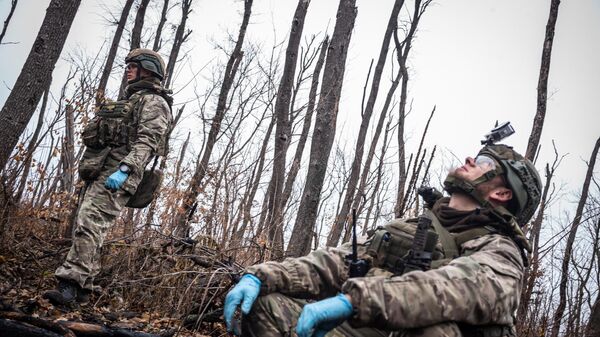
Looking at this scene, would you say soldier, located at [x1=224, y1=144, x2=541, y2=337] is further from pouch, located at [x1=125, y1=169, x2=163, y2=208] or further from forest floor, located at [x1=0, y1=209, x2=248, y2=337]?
pouch, located at [x1=125, y1=169, x2=163, y2=208]

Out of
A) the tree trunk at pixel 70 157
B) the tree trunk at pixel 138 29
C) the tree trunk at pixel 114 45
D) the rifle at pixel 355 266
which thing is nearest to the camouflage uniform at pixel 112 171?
the rifle at pixel 355 266

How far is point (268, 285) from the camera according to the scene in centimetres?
206

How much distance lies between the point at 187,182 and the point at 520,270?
559cm

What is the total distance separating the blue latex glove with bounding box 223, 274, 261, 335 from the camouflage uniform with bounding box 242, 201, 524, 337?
0.06 m

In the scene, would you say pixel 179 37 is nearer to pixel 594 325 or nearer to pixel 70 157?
pixel 70 157

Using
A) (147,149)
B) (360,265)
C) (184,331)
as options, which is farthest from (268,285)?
(147,149)

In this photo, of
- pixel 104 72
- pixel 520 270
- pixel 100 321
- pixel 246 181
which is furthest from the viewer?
pixel 104 72

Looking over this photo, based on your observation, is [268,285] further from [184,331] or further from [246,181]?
[246,181]

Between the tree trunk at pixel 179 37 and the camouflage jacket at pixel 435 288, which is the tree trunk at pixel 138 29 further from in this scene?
the camouflage jacket at pixel 435 288

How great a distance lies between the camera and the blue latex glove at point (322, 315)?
5.44ft

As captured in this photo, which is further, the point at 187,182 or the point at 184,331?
the point at 187,182

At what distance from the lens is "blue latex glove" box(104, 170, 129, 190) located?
12.1 feet

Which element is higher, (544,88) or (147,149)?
(544,88)

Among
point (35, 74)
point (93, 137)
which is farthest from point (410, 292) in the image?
point (35, 74)
